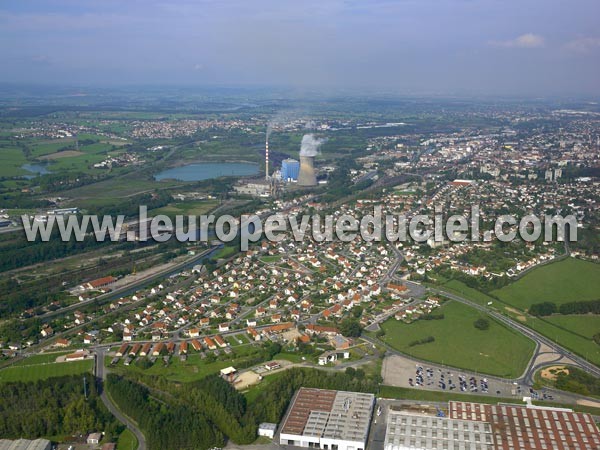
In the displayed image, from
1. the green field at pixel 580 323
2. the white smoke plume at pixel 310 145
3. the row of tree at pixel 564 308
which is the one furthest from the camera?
the white smoke plume at pixel 310 145

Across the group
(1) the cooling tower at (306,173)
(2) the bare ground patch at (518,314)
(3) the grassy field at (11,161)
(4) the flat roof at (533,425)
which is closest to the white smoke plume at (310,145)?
(1) the cooling tower at (306,173)

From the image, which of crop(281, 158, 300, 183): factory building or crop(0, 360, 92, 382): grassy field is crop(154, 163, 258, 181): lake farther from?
crop(0, 360, 92, 382): grassy field

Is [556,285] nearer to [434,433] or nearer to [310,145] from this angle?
[434,433]

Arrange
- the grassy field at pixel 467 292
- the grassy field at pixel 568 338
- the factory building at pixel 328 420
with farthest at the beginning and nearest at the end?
1. the grassy field at pixel 467 292
2. the grassy field at pixel 568 338
3. the factory building at pixel 328 420

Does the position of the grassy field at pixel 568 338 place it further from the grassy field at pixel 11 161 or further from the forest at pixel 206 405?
the grassy field at pixel 11 161

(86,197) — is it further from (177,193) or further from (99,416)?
(99,416)

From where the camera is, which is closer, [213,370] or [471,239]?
[213,370]

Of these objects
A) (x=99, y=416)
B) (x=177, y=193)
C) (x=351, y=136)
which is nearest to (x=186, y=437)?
(x=99, y=416)
